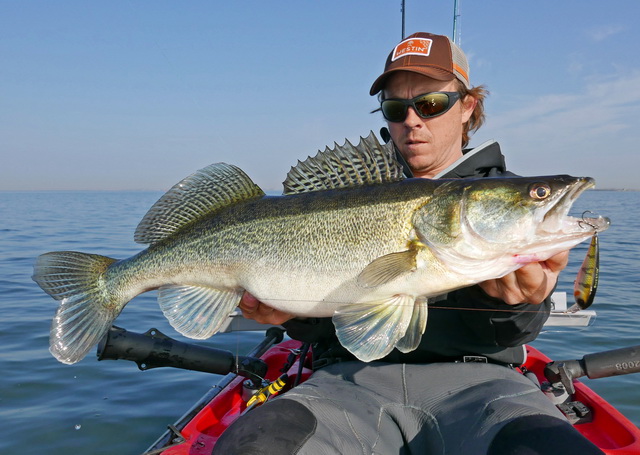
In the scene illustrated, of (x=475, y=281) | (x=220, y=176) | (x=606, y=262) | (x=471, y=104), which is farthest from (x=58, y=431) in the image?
(x=606, y=262)

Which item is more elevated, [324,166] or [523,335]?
[324,166]

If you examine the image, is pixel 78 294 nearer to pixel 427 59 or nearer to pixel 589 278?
pixel 427 59

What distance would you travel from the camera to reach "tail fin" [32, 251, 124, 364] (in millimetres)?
3100

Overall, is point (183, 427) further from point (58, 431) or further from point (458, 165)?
point (458, 165)

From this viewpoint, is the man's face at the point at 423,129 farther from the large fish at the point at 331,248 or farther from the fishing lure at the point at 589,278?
the fishing lure at the point at 589,278

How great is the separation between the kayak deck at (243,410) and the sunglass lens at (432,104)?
1.90m

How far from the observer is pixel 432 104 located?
3551mm

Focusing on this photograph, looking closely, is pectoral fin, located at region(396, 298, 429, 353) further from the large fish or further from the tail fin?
the tail fin

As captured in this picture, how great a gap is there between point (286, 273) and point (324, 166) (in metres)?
0.65

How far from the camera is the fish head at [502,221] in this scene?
238 cm

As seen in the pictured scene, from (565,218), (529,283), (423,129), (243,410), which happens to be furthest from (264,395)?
(565,218)

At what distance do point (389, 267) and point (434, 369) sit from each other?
83cm

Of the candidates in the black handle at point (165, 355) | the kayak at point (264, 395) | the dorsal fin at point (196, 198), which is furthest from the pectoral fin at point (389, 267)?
the black handle at point (165, 355)

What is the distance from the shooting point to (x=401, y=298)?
2629mm
